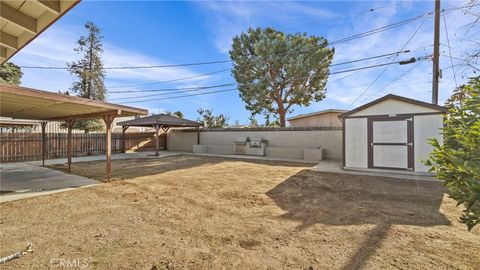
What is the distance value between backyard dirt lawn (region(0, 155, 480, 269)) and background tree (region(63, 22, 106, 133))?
15.0 metres

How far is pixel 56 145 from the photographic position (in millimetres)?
10531

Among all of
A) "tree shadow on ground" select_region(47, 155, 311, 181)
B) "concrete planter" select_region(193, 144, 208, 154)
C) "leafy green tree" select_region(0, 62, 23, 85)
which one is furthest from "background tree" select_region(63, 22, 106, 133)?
"tree shadow on ground" select_region(47, 155, 311, 181)

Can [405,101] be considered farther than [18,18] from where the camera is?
Yes

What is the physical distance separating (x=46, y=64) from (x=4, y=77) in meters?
4.35

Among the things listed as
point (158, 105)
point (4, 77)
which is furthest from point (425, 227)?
point (158, 105)

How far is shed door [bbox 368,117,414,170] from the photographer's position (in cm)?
645

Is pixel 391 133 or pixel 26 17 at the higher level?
pixel 26 17

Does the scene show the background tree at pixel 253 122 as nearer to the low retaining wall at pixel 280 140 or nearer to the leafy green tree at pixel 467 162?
the low retaining wall at pixel 280 140

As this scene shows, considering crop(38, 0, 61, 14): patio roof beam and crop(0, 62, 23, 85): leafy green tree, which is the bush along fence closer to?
crop(0, 62, 23, 85): leafy green tree

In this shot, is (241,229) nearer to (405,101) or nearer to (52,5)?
(52,5)

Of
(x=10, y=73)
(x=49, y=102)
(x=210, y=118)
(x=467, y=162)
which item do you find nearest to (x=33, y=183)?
(x=49, y=102)

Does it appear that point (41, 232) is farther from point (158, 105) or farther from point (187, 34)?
point (158, 105)

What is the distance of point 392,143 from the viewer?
6645mm

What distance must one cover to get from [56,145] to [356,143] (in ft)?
46.1
